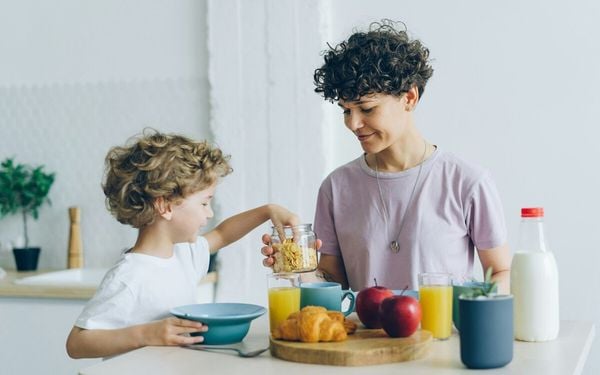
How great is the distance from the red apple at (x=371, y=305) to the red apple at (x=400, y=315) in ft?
0.24

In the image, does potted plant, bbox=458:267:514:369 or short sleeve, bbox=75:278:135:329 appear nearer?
potted plant, bbox=458:267:514:369

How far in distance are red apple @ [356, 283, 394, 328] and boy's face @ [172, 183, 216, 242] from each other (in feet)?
1.67

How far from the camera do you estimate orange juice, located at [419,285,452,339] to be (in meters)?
1.56

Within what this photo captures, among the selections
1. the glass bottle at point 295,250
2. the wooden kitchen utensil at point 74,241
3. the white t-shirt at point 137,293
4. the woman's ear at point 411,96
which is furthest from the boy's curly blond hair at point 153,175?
the wooden kitchen utensil at point 74,241

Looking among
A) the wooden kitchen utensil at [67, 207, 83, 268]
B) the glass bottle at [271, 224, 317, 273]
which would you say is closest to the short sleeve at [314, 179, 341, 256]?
the glass bottle at [271, 224, 317, 273]

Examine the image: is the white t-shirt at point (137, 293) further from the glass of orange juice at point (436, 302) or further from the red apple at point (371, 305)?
the glass of orange juice at point (436, 302)

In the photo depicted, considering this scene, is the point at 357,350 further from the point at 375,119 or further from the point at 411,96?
the point at 411,96

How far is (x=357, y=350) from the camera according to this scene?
141 cm

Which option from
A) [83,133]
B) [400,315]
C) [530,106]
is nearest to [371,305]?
[400,315]

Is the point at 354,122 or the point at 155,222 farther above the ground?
the point at 354,122

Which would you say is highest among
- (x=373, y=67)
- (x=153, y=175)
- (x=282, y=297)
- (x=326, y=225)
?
(x=373, y=67)

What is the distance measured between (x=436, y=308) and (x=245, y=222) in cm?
75

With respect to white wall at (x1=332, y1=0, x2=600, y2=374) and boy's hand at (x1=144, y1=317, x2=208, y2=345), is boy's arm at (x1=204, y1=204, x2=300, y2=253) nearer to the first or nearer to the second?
boy's hand at (x1=144, y1=317, x2=208, y2=345)

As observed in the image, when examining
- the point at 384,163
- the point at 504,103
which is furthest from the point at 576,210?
the point at 384,163
